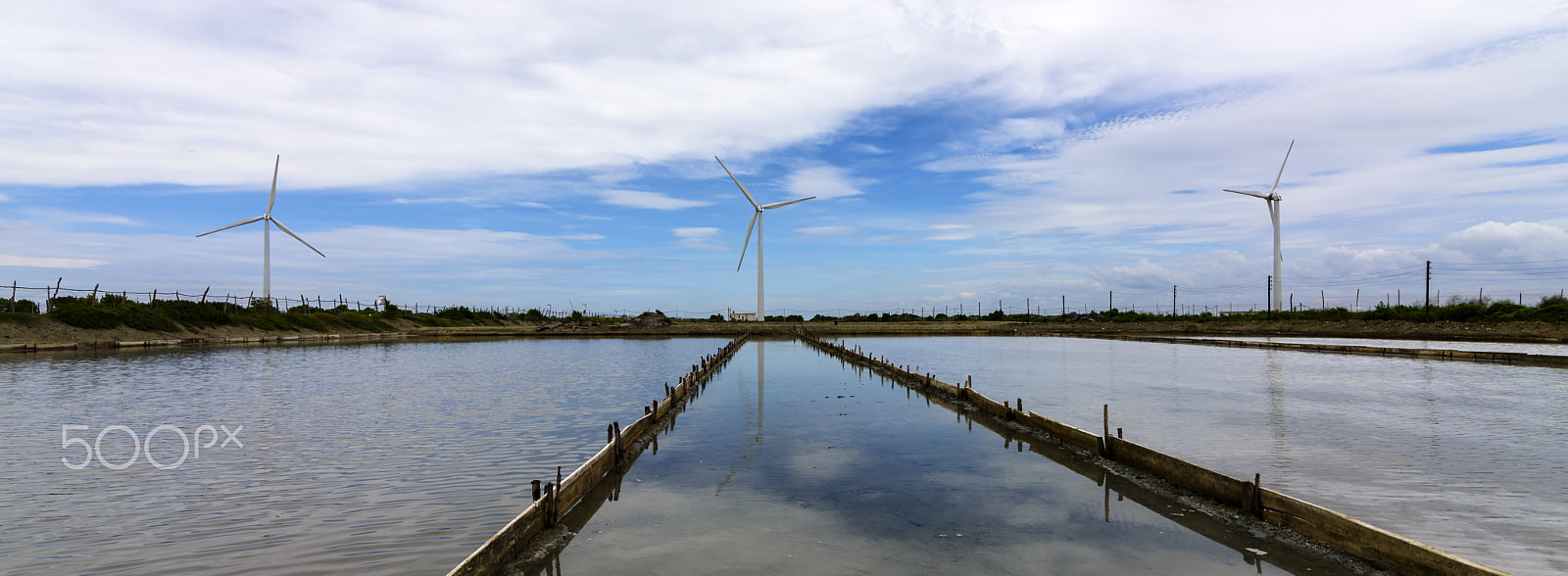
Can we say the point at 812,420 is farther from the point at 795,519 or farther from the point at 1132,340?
the point at 1132,340

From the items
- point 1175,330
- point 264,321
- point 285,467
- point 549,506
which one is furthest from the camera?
point 1175,330

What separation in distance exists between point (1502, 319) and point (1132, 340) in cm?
2500

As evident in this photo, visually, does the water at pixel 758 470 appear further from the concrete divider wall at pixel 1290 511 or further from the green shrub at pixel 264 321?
the green shrub at pixel 264 321

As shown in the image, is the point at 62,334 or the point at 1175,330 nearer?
the point at 62,334

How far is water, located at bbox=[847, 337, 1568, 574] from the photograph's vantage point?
35.3 ft

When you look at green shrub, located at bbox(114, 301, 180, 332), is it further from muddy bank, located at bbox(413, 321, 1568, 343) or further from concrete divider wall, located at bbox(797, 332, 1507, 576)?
concrete divider wall, located at bbox(797, 332, 1507, 576)

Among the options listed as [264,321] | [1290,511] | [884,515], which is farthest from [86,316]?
[1290,511]

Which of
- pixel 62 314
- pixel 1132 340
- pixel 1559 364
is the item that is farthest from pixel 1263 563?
pixel 62 314

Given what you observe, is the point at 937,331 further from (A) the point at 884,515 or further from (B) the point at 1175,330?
(A) the point at 884,515

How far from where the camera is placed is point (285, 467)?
45.9 feet

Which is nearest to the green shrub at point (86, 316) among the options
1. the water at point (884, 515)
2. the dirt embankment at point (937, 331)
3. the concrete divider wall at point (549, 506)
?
the dirt embankment at point (937, 331)

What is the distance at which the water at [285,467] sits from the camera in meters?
9.30

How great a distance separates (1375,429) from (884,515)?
15.1 m

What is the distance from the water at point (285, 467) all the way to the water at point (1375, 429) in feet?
41.8
